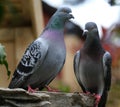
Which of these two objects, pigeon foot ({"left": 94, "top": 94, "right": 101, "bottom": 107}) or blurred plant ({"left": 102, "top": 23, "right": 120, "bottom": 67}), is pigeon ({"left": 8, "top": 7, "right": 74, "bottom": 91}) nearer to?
pigeon foot ({"left": 94, "top": 94, "right": 101, "bottom": 107})

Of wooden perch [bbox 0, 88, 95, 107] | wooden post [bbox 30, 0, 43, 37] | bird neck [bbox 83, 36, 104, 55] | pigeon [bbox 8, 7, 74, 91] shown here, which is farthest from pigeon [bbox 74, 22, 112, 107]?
wooden post [bbox 30, 0, 43, 37]

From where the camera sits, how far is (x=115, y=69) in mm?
7516

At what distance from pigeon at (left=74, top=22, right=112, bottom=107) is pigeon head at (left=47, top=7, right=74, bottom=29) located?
0.61 feet

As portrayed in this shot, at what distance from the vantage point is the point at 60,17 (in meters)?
4.21

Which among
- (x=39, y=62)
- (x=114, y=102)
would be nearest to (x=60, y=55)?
(x=39, y=62)

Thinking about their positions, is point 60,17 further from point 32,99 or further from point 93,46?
point 32,99

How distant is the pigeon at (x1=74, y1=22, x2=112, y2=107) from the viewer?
4.09 metres

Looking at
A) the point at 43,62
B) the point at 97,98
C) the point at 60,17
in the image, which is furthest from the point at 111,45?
the point at 97,98

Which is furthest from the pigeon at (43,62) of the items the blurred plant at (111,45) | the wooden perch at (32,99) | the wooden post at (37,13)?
the wooden post at (37,13)

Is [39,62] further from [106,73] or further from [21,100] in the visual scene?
[21,100]

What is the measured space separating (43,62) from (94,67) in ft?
1.01

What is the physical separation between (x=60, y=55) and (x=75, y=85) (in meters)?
3.98

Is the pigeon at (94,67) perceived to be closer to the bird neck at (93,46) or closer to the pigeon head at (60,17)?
the bird neck at (93,46)

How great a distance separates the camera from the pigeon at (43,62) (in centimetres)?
407
